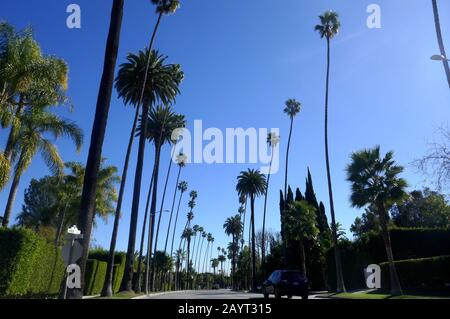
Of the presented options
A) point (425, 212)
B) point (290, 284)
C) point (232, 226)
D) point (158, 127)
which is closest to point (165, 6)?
point (158, 127)

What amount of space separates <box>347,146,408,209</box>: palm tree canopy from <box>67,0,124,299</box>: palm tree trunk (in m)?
22.1

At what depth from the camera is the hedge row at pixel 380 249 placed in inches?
1570

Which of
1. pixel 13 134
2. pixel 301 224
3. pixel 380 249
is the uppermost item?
pixel 301 224

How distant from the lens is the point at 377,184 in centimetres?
3244

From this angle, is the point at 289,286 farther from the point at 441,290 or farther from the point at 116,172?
the point at 116,172

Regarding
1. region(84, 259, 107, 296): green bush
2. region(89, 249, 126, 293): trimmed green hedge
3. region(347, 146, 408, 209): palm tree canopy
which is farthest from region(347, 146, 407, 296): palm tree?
region(89, 249, 126, 293): trimmed green hedge

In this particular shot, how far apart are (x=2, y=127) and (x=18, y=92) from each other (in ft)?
8.26

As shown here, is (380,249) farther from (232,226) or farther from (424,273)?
(232,226)

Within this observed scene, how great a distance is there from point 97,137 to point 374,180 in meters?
23.0

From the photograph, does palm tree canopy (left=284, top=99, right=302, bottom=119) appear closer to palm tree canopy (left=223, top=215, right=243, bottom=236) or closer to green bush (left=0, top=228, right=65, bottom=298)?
green bush (left=0, top=228, right=65, bottom=298)

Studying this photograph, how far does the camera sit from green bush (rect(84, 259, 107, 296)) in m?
37.9

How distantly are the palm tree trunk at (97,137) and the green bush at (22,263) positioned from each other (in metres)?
6.46
